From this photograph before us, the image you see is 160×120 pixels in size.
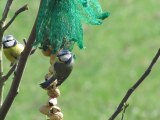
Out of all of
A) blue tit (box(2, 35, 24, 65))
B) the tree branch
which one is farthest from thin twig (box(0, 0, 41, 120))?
blue tit (box(2, 35, 24, 65))

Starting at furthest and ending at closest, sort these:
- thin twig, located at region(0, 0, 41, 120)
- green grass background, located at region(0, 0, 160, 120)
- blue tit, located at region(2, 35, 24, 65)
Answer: green grass background, located at region(0, 0, 160, 120), blue tit, located at region(2, 35, 24, 65), thin twig, located at region(0, 0, 41, 120)

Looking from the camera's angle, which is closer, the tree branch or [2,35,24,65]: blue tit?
the tree branch

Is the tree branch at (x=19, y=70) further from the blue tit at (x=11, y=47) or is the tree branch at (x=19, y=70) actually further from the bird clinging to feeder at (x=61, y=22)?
the blue tit at (x=11, y=47)

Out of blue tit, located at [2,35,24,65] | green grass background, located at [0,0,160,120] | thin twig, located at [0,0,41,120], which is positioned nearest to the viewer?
thin twig, located at [0,0,41,120]

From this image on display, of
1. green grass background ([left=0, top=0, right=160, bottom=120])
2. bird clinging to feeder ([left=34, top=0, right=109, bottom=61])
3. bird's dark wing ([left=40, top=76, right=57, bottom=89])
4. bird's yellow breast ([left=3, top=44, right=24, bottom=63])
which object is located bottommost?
green grass background ([left=0, top=0, right=160, bottom=120])

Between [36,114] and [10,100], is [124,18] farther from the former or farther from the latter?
[10,100]

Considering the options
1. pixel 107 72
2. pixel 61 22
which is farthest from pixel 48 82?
pixel 107 72

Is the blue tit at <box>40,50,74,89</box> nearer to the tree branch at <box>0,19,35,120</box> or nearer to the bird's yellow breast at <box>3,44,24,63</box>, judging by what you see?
the tree branch at <box>0,19,35,120</box>
